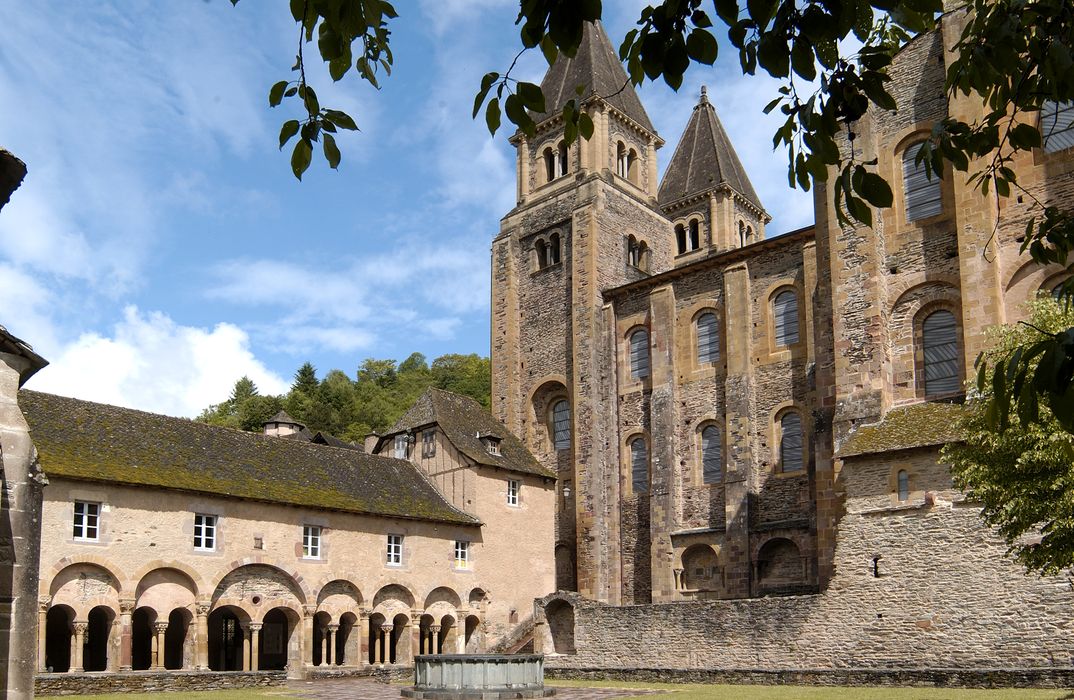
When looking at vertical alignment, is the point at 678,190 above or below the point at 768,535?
above

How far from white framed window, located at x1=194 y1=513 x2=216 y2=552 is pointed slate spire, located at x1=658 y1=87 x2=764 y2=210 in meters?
34.8

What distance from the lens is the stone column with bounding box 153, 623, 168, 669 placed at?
1128 inches

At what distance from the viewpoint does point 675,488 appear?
39.5 metres

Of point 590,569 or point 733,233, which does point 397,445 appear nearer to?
point 590,569

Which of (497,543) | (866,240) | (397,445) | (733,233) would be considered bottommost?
(497,543)

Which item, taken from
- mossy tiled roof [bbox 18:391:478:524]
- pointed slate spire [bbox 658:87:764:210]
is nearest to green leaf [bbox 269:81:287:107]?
mossy tiled roof [bbox 18:391:478:524]

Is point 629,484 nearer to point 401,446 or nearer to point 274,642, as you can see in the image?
point 401,446

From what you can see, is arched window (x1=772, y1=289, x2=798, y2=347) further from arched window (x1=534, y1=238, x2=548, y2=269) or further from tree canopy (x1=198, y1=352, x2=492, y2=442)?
tree canopy (x1=198, y1=352, x2=492, y2=442)

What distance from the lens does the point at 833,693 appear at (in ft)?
71.1

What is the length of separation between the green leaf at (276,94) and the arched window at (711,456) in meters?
35.3

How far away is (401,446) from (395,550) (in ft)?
21.7

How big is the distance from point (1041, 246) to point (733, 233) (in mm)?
51269


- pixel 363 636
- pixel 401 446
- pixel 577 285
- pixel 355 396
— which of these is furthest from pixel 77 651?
pixel 355 396

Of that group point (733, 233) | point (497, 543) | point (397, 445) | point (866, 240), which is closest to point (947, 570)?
point (866, 240)
